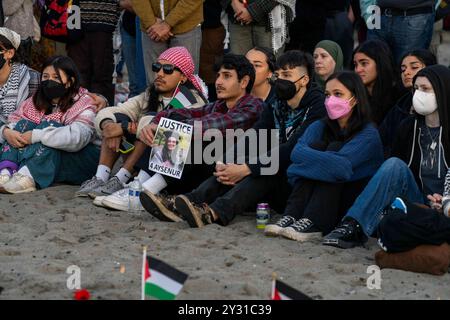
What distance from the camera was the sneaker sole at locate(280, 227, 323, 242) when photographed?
7.30 meters

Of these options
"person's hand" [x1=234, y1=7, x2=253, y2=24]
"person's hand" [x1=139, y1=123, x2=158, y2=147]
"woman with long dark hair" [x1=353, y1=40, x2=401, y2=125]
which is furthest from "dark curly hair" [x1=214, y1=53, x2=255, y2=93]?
"person's hand" [x1=234, y1=7, x2=253, y2=24]

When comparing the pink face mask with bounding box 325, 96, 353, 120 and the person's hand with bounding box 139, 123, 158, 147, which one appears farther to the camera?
the person's hand with bounding box 139, 123, 158, 147

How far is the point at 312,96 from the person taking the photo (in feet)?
26.4

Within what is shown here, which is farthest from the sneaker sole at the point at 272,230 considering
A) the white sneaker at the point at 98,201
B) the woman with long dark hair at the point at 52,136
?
the woman with long dark hair at the point at 52,136

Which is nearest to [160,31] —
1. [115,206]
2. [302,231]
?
[115,206]

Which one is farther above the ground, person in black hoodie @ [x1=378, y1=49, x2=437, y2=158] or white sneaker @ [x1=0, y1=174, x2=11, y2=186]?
person in black hoodie @ [x1=378, y1=49, x2=437, y2=158]

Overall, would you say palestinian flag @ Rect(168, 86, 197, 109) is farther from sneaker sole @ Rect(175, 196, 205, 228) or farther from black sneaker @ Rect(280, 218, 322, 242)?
black sneaker @ Rect(280, 218, 322, 242)

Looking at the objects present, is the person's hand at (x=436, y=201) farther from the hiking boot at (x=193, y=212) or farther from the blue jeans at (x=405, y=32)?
the blue jeans at (x=405, y=32)

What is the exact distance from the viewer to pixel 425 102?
718 centimetres

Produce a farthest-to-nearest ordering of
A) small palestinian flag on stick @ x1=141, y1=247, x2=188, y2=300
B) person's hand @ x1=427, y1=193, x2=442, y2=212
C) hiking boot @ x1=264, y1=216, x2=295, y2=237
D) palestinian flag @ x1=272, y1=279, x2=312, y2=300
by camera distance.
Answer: hiking boot @ x1=264, y1=216, x2=295, y2=237, person's hand @ x1=427, y1=193, x2=442, y2=212, small palestinian flag on stick @ x1=141, y1=247, x2=188, y2=300, palestinian flag @ x1=272, y1=279, x2=312, y2=300

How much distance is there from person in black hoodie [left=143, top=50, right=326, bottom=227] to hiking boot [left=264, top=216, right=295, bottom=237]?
36 cm

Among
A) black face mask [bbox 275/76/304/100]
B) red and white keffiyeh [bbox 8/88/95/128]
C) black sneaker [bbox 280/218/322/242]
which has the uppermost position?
black face mask [bbox 275/76/304/100]

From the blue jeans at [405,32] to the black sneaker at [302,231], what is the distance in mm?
A: 2389

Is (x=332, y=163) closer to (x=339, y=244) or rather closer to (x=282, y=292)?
(x=339, y=244)
